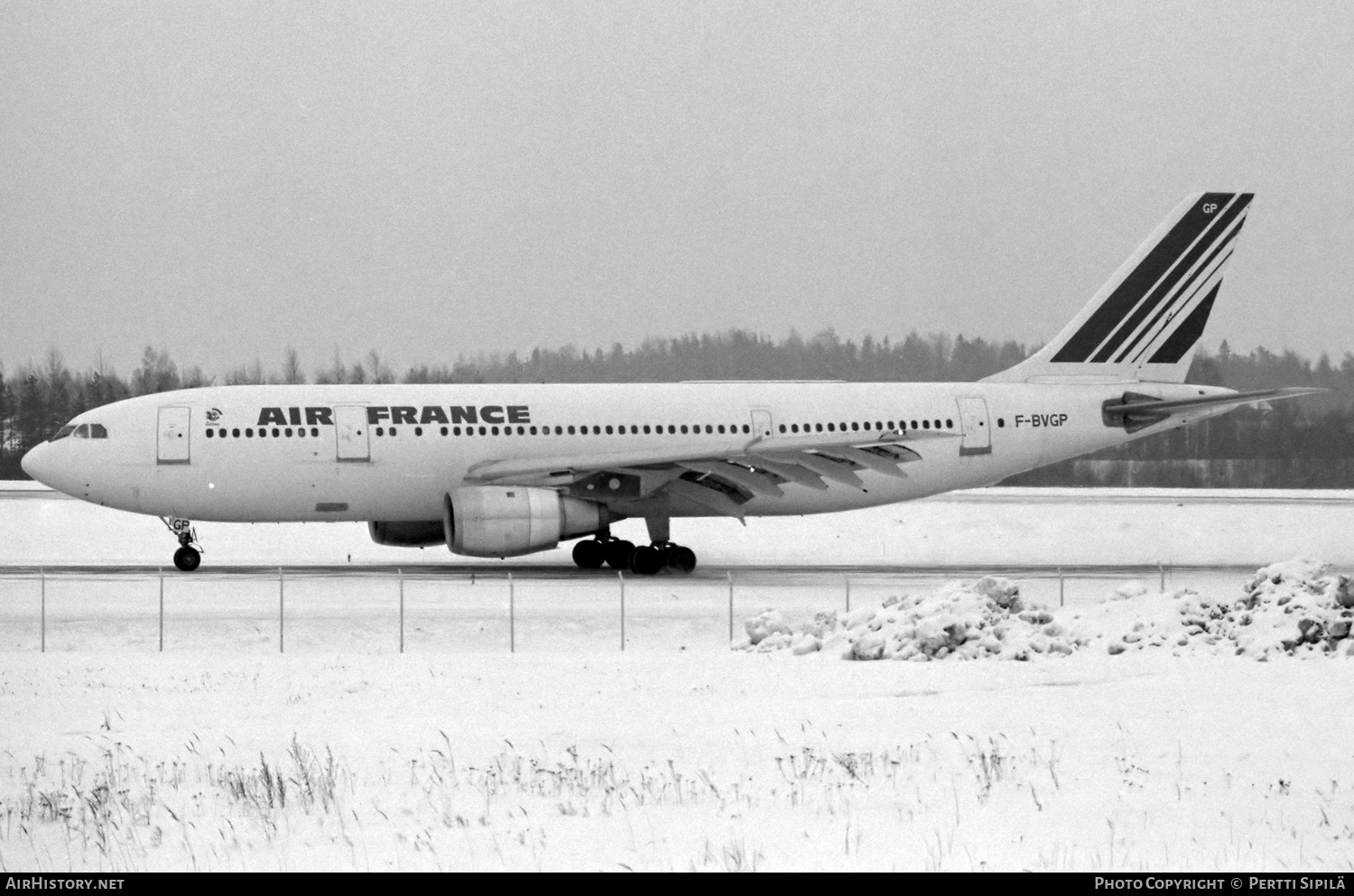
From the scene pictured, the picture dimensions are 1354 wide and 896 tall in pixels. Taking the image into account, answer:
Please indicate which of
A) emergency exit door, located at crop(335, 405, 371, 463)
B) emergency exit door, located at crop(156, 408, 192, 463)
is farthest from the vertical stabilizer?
emergency exit door, located at crop(156, 408, 192, 463)

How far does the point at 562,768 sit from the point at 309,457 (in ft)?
64.3

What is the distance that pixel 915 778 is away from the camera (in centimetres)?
1314

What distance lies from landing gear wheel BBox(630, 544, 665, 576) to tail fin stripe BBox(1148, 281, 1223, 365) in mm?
12619

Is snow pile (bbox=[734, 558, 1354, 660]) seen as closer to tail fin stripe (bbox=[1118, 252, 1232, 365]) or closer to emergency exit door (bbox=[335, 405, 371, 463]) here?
emergency exit door (bbox=[335, 405, 371, 463])

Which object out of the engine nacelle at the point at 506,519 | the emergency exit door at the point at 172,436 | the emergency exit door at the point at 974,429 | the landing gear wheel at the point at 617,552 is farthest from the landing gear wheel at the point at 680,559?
the emergency exit door at the point at 172,436

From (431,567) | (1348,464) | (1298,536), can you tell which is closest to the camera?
(431,567)

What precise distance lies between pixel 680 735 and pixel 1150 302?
25359 mm

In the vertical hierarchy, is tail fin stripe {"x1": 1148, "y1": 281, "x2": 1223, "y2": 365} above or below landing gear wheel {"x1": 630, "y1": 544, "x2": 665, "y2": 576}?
above

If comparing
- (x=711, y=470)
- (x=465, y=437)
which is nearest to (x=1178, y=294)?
(x=711, y=470)

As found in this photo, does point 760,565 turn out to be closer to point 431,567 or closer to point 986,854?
point 431,567

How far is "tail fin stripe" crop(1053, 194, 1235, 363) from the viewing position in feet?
121

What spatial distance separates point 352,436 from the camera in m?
32.0

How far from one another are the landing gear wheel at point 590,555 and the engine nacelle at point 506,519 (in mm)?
2177
